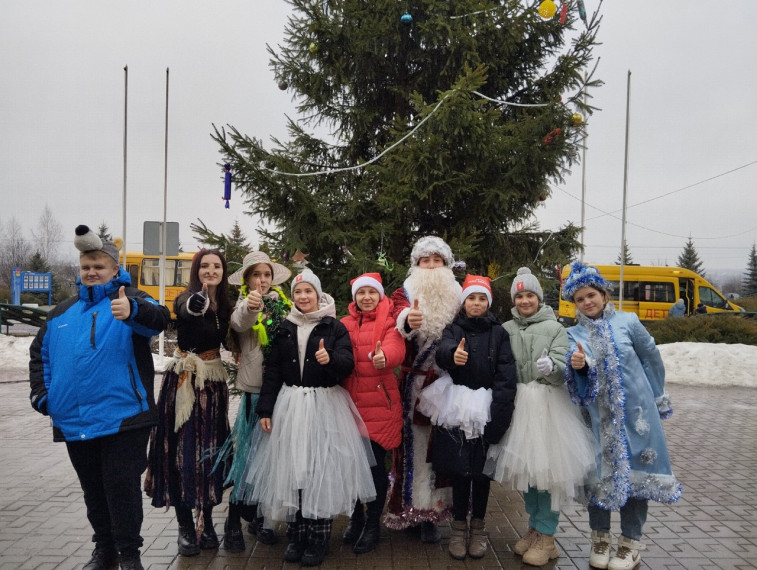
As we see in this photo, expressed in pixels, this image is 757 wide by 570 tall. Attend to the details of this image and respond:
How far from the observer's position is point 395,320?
14.0 ft

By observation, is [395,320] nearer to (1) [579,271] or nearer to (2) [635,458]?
(1) [579,271]

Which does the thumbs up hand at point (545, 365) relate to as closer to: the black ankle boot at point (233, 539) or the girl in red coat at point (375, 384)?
the girl in red coat at point (375, 384)

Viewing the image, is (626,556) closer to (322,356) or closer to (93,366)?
(322,356)

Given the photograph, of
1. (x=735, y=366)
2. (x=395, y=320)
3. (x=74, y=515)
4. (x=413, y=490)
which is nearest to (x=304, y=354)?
(x=395, y=320)

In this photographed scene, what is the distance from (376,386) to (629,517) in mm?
1879

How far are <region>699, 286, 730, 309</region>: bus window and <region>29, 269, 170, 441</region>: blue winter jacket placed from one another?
83.3ft

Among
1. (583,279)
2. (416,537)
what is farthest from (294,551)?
(583,279)

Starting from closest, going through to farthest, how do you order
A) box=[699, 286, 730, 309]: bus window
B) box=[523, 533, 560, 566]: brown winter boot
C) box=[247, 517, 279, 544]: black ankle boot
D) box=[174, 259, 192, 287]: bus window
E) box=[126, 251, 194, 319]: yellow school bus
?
box=[523, 533, 560, 566]: brown winter boot
box=[247, 517, 279, 544]: black ankle boot
box=[126, 251, 194, 319]: yellow school bus
box=[174, 259, 192, 287]: bus window
box=[699, 286, 730, 309]: bus window

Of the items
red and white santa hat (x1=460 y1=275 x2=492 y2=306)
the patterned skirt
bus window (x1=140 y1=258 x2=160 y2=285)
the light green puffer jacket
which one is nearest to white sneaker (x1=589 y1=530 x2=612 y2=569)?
the light green puffer jacket

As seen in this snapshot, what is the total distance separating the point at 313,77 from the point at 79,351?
3621 millimetres

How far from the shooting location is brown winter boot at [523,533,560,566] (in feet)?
13.1

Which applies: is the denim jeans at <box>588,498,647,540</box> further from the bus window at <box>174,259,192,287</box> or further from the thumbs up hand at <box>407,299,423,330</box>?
the bus window at <box>174,259,192,287</box>

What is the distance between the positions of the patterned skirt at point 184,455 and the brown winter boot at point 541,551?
2.14 m

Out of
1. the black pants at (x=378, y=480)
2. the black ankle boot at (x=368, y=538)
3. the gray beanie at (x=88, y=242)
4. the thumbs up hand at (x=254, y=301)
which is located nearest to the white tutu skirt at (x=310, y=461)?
the black pants at (x=378, y=480)
